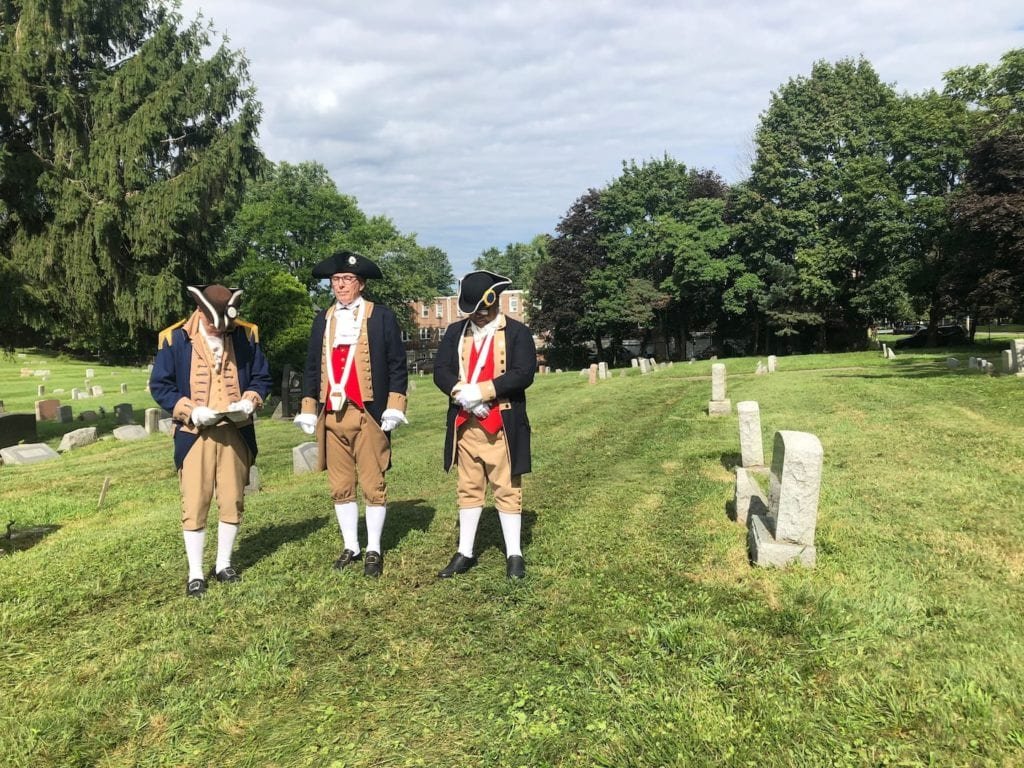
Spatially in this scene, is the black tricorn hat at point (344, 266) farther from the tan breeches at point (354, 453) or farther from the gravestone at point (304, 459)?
the gravestone at point (304, 459)

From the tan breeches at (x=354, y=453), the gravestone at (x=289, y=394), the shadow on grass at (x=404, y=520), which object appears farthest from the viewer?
the gravestone at (x=289, y=394)

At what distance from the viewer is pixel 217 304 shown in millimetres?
4695

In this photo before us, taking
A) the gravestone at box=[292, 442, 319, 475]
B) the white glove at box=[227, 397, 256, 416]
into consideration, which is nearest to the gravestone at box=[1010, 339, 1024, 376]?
the gravestone at box=[292, 442, 319, 475]

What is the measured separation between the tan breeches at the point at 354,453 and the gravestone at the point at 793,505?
3.01m

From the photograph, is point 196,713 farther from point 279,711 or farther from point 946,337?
point 946,337

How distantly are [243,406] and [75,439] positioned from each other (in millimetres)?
14344

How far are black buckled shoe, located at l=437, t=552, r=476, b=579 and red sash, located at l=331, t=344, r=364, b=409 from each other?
1414mm

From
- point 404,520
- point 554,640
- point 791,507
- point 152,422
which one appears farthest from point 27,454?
point 791,507

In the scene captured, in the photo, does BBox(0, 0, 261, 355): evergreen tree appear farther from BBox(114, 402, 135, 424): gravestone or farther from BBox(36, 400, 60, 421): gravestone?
BBox(36, 400, 60, 421): gravestone

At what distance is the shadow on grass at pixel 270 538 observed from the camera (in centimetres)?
553

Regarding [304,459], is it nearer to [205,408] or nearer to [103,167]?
[205,408]

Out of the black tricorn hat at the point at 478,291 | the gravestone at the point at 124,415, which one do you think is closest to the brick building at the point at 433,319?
the gravestone at the point at 124,415

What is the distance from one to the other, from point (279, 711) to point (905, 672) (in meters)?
→ 3.19

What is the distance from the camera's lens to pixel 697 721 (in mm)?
2887
